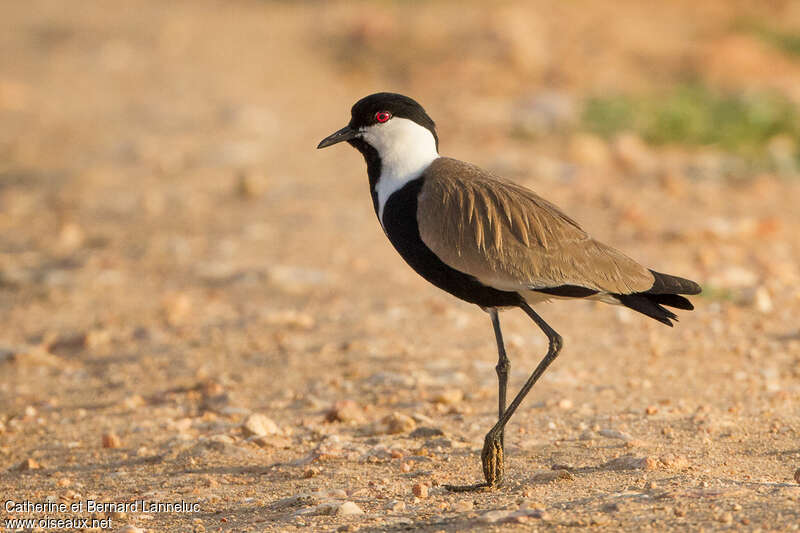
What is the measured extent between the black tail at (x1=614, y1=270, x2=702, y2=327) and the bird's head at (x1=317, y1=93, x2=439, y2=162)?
3.80 feet

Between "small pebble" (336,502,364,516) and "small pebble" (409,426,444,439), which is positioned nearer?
"small pebble" (336,502,364,516)

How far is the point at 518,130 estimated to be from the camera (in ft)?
37.3

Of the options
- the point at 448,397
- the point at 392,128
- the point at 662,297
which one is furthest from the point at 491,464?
the point at 392,128

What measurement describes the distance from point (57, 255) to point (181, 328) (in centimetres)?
221

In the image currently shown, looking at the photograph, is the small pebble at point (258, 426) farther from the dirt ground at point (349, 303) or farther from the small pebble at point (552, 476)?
the small pebble at point (552, 476)

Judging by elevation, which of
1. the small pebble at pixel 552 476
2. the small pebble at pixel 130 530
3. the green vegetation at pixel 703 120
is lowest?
the small pebble at pixel 130 530

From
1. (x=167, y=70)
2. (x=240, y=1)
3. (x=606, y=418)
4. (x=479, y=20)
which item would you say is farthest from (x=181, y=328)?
(x=240, y=1)

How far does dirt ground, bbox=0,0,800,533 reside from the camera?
15.4 ft

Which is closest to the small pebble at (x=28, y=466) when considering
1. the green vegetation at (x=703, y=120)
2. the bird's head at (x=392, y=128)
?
the bird's head at (x=392, y=128)

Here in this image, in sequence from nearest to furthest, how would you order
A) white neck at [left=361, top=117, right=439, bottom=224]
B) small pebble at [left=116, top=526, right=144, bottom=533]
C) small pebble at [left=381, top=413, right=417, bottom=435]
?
small pebble at [left=116, top=526, right=144, bottom=533] → white neck at [left=361, top=117, right=439, bottom=224] → small pebble at [left=381, top=413, right=417, bottom=435]

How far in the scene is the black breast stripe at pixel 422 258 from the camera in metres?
4.71

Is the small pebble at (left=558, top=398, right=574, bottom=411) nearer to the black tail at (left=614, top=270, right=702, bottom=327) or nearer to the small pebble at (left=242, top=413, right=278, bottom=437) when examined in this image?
the black tail at (left=614, top=270, right=702, bottom=327)

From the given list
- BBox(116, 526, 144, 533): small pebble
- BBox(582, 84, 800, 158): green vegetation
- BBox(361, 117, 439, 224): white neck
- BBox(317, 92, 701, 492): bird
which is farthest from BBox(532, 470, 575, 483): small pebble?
BBox(582, 84, 800, 158): green vegetation

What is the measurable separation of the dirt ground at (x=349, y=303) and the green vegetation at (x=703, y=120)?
0.85ft
